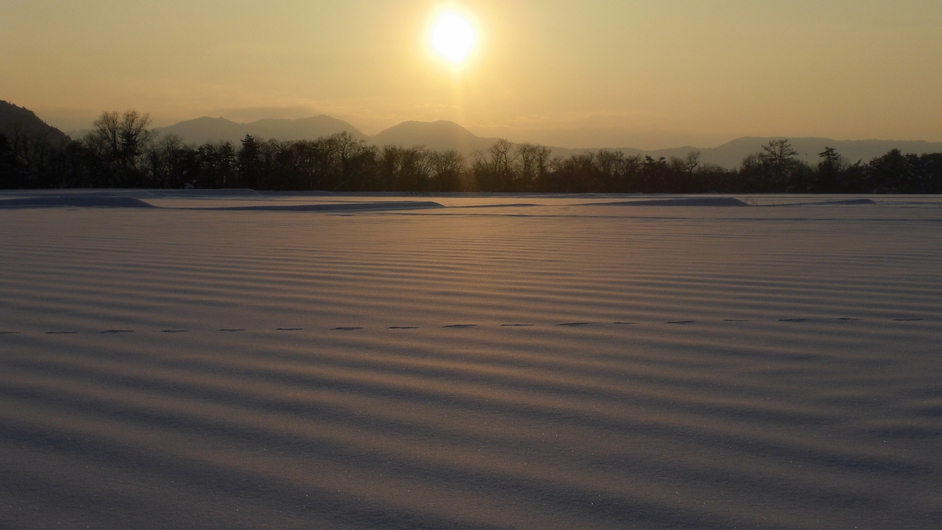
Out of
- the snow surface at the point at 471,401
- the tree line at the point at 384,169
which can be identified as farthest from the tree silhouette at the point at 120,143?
the snow surface at the point at 471,401

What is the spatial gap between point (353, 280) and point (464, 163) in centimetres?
4234

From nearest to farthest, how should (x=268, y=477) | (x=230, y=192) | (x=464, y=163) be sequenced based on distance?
1. (x=268, y=477)
2. (x=230, y=192)
3. (x=464, y=163)

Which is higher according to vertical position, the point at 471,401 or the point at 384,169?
the point at 384,169

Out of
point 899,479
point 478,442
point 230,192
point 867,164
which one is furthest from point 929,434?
point 867,164

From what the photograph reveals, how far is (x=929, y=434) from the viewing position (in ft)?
5.41

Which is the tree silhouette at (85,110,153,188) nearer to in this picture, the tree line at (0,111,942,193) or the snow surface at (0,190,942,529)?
the tree line at (0,111,942,193)

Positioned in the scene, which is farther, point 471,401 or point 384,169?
point 384,169

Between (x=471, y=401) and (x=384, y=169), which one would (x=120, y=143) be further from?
(x=471, y=401)

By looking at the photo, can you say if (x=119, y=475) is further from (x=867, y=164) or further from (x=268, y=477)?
(x=867, y=164)

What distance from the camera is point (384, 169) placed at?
4269 centimetres

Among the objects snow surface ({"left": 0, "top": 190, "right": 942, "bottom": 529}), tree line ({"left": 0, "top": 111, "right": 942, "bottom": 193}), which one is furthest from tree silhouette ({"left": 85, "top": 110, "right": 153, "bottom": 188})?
snow surface ({"left": 0, "top": 190, "right": 942, "bottom": 529})

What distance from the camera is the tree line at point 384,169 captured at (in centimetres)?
3584

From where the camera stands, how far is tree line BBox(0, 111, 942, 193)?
118ft

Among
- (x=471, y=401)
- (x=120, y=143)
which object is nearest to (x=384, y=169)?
(x=120, y=143)
